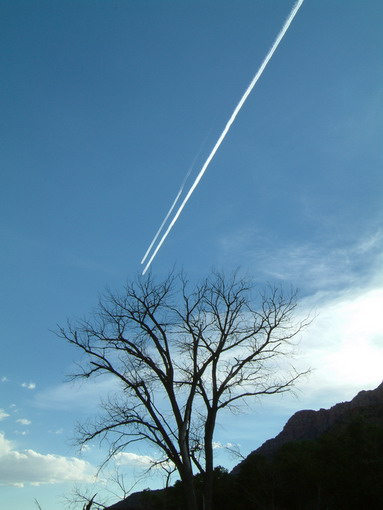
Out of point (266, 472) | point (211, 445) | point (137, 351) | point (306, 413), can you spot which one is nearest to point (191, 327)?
point (137, 351)

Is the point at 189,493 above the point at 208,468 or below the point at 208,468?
below

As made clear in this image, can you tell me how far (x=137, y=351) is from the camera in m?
18.5

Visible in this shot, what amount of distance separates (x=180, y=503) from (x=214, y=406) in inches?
1194

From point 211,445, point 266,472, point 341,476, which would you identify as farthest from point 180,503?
point 211,445

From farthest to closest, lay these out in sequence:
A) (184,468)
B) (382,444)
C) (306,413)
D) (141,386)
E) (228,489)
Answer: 1. (306,413)
2. (228,489)
3. (382,444)
4. (141,386)
5. (184,468)

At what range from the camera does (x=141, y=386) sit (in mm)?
18062

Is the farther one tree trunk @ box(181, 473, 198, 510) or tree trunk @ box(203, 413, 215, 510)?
tree trunk @ box(203, 413, 215, 510)

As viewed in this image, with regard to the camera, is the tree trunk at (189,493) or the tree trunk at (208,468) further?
the tree trunk at (208,468)

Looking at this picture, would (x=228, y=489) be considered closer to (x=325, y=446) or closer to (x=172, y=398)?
(x=325, y=446)

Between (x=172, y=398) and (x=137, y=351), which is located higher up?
(x=137, y=351)

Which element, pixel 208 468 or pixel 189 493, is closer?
pixel 189 493

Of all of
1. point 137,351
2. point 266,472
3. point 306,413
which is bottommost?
point 266,472

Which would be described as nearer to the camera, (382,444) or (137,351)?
(137,351)

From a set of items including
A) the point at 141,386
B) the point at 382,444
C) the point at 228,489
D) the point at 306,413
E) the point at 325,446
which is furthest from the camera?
the point at 306,413
